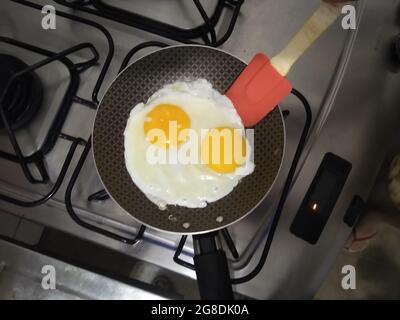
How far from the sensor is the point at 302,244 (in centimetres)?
73

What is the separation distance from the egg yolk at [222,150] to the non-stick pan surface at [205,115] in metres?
0.04

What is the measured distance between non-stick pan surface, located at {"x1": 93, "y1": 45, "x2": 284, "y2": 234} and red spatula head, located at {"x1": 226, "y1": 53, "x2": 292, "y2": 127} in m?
0.04

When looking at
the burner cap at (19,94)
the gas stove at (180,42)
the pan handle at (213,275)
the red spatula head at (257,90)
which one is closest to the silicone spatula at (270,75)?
the red spatula head at (257,90)

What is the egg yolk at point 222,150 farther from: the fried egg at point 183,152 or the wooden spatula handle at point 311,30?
the wooden spatula handle at point 311,30

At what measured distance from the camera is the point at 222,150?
25.9 inches

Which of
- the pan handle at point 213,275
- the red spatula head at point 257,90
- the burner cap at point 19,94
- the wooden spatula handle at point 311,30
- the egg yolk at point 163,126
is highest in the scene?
the wooden spatula handle at point 311,30

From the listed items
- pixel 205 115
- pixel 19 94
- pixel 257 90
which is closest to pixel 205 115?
pixel 205 115

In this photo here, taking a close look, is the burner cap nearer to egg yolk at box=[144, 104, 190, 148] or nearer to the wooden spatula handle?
egg yolk at box=[144, 104, 190, 148]

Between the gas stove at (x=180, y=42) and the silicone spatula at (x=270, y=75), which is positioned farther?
the gas stove at (x=180, y=42)

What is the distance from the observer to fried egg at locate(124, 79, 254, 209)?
0.66 metres

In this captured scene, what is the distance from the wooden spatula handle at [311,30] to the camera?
1.91 feet

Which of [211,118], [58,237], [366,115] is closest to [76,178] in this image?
[58,237]

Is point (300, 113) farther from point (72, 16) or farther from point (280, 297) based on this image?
point (72, 16)

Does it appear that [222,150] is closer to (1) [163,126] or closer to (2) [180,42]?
(1) [163,126]
